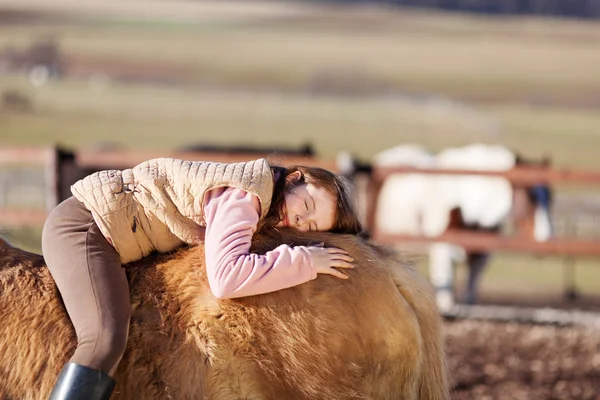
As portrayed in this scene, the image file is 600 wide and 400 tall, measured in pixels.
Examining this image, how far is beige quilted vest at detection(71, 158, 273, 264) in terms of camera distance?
88.3 inches

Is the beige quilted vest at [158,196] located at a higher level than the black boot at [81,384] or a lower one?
higher

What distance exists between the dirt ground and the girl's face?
2.74m

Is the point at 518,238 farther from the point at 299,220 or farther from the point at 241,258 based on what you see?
the point at 241,258

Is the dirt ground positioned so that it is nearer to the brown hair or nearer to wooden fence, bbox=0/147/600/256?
wooden fence, bbox=0/147/600/256

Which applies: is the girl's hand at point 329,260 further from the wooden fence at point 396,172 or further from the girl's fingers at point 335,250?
the wooden fence at point 396,172

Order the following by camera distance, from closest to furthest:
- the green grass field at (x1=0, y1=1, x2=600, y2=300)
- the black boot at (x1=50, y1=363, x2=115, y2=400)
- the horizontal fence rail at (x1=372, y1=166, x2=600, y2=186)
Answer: the black boot at (x1=50, y1=363, x2=115, y2=400)
the horizontal fence rail at (x1=372, y1=166, x2=600, y2=186)
the green grass field at (x1=0, y1=1, x2=600, y2=300)

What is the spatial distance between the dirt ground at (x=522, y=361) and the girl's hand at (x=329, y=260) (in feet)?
9.07

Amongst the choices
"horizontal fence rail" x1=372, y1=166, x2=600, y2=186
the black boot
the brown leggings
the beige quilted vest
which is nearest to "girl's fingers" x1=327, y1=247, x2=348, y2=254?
the beige quilted vest

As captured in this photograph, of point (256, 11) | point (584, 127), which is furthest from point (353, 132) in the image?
point (584, 127)

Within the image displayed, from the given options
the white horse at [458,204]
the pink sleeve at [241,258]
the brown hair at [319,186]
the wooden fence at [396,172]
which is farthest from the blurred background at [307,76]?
the pink sleeve at [241,258]

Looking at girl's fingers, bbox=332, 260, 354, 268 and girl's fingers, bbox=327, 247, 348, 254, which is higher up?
girl's fingers, bbox=327, 247, 348, 254

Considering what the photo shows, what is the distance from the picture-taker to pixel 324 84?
30.4m

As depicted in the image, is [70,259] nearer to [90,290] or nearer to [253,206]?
[90,290]

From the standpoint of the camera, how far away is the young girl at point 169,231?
84.0 inches
